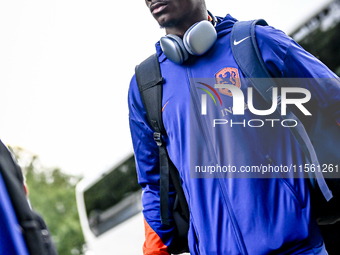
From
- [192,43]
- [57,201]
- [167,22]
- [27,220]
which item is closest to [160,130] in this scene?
[192,43]

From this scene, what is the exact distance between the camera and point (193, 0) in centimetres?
175

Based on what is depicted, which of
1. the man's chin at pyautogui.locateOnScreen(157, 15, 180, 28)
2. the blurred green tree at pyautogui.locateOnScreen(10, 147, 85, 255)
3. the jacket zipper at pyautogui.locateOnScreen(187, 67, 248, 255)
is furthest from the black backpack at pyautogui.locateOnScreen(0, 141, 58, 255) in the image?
the blurred green tree at pyautogui.locateOnScreen(10, 147, 85, 255)

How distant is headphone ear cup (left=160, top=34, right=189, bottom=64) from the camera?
1.63 metres

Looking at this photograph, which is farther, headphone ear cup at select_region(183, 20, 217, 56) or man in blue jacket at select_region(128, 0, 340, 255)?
headphone ear cup at select_region(183, 20, 217, 56)

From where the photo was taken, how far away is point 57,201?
24266 mm

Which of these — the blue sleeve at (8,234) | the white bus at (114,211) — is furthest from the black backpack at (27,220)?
the white bus at (114,211)

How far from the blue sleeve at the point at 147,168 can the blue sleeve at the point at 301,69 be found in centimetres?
70

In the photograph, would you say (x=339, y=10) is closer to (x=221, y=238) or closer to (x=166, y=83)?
(x=166, y=83)

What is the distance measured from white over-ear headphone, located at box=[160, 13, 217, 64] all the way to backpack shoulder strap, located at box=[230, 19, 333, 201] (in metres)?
0.11

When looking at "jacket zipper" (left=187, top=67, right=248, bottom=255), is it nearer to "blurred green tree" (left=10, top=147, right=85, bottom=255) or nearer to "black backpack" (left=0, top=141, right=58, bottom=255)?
"black backpack" (left=0, top=141, right=58, bottom=255)

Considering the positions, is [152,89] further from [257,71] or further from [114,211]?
[114,211]

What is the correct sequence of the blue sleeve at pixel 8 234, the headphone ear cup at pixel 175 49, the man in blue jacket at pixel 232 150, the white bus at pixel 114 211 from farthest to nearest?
1. the white bus at pixel 114 211
2. the headphone ear cup at pixel 175 49
3. the man in blue jacket at pixel 232 150
4. the blue sleeve at pixel 8 234

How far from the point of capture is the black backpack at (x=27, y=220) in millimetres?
784

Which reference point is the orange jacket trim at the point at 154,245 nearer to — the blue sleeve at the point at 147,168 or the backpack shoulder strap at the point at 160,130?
the blue sleeve at the point at 147,168
